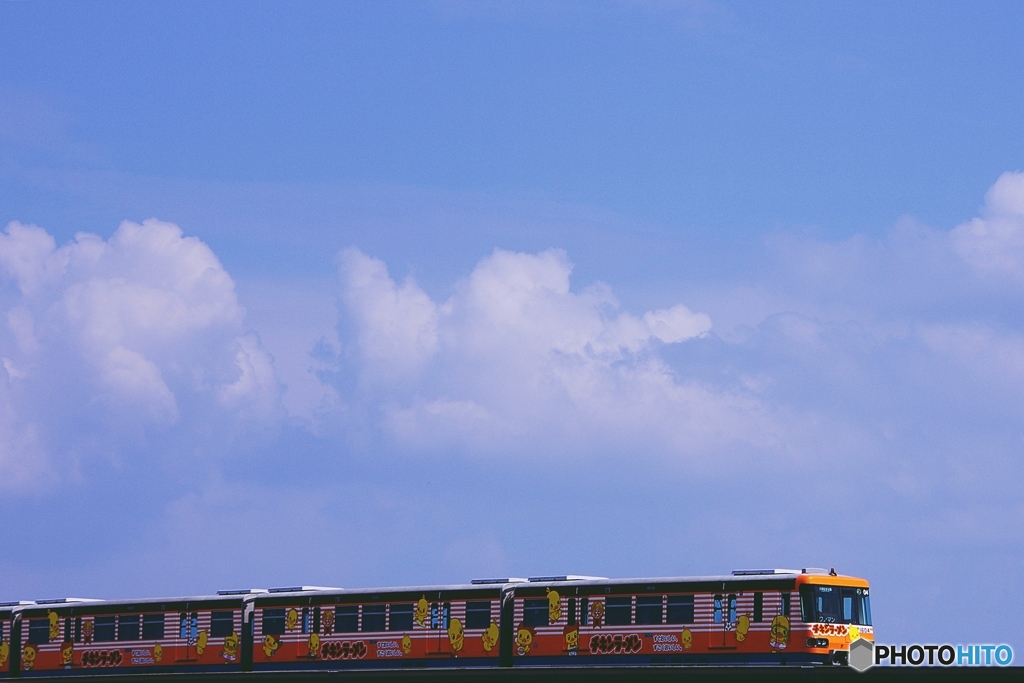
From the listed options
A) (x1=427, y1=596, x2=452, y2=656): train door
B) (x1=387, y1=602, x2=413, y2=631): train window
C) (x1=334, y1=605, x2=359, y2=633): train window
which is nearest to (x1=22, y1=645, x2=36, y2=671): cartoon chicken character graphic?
(x1=334, y1=605, x2=359, y2=633): train window

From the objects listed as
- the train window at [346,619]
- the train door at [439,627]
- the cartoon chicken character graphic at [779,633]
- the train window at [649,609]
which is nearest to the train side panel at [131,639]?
the train window at [346,619]

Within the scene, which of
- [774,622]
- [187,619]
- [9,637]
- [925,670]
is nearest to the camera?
[925,670]

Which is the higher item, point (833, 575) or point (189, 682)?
point (833, 575)

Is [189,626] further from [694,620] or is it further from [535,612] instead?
[694,620]

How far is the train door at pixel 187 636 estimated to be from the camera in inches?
2478

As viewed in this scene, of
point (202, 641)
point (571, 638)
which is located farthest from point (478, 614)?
point (202, 641)

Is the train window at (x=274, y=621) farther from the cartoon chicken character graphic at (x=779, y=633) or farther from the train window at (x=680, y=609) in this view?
the cartoon chicken character graphic at (x=779, y=633)

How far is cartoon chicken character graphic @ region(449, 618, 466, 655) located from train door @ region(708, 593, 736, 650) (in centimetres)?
1000

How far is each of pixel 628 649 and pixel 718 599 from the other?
3827 millimetres

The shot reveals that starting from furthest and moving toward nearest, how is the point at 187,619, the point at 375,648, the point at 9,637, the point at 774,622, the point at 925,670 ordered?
the point at 9,637 < the point at 187,619 < the point at 375,648 < the point at 774,622 < the point at 925,670

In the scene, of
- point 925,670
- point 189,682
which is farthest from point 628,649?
point 189,682

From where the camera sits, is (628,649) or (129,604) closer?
(628,649)

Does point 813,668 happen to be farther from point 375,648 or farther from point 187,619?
point 187,619

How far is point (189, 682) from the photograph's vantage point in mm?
59719
